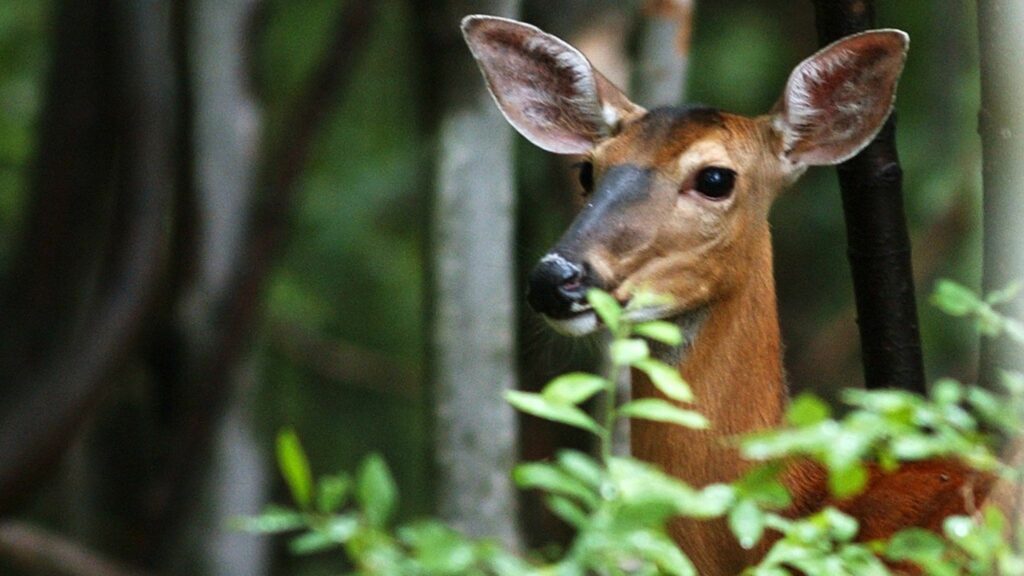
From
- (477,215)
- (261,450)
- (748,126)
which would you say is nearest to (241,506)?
(261,450)

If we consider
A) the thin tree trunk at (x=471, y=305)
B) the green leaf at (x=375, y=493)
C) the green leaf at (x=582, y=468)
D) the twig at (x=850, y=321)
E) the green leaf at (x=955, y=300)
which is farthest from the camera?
the twig at (x=850, y=321)

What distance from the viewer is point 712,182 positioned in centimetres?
469

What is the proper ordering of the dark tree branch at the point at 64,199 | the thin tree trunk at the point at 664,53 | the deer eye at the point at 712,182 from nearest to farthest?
the deer eye at the point at 712,182 < the thin tree trunk at the point at 664,53 < the dark tree branch at the point at 64,199

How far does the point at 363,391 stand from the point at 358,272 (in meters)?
0.81

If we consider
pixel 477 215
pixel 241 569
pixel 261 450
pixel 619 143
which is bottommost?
pixel 241 569

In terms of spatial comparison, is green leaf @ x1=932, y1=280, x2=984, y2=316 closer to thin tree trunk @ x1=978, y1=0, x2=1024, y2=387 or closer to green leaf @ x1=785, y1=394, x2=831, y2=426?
green leaf @ x1=785, y1=394, x2=831, y2=426

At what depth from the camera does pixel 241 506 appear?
8.71 meters

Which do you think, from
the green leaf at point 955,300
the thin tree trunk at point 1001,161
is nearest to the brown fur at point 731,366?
the thin tree trunk at point 1001,161

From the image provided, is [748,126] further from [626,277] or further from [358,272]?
[358,272]

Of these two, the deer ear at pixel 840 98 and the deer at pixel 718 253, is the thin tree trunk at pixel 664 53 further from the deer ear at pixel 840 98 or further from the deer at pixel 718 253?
the deer ear at pixel 840 98

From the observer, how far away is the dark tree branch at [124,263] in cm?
746

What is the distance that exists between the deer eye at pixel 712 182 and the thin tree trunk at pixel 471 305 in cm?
181

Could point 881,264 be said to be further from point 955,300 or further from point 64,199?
point 64,199

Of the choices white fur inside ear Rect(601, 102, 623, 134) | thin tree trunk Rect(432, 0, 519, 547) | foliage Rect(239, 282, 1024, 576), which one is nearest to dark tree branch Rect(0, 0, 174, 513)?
thin tree trunk Rect(432, 0, 519, 547)
